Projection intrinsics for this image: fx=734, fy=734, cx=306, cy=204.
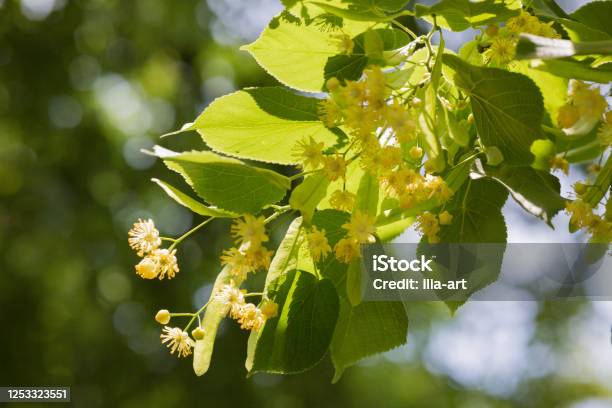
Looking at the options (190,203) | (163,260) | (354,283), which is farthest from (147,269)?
(354,283)

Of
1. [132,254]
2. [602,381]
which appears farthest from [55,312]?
[602,381]

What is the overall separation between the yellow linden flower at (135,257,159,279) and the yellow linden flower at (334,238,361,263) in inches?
8.9

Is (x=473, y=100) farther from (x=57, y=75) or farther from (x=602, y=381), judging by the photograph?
(x=602, y=381)

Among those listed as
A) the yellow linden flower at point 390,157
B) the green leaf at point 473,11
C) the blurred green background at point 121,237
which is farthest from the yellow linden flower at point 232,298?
the blurred green background at point 121,237

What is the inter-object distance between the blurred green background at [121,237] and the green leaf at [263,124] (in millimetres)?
5796

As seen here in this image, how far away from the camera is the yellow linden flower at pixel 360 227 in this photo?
692 millimetres

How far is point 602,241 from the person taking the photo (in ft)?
2.53

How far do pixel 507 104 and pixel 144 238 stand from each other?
453 mm

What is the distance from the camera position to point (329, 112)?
71 centimetres

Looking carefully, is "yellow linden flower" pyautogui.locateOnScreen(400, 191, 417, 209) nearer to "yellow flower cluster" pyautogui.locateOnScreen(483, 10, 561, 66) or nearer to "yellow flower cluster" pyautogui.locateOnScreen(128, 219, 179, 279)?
"yellow flower cluster" pyautogui.locateOnScreen(483, 10, 561, 66)

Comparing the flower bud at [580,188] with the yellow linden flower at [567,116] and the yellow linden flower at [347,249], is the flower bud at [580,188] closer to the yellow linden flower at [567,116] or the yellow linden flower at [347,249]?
the yellow linden flower at [567,116]

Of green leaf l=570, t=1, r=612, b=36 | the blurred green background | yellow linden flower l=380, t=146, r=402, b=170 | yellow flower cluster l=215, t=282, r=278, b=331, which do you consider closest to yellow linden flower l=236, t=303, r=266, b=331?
yellow flower cluster l=215, t=282, r=278, b=331

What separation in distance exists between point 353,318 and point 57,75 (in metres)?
7.84

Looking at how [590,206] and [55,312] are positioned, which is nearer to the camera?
[590,206]
